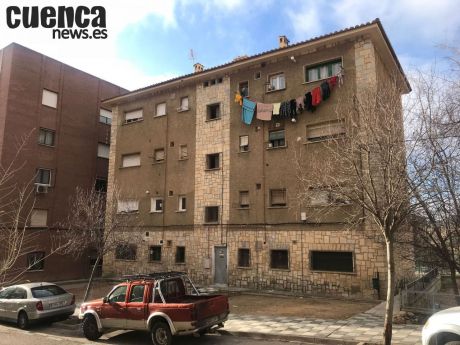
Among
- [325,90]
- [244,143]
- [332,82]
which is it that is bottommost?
[244,143]

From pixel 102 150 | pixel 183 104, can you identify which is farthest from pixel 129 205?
pixel 183 104

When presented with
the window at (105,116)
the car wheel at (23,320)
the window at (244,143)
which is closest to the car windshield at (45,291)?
the car wheel at (23,320)

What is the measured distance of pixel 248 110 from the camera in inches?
821

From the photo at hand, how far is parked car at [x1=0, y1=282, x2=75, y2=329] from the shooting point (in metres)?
12.8

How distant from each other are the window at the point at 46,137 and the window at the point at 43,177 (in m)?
1.83

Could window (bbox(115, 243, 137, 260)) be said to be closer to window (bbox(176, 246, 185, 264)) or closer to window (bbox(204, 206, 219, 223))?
window (bbox(176, 246, 185, 264))

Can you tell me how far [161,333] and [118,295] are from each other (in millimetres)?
1899

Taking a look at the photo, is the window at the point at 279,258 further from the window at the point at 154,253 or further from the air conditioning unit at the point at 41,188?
the air conditioning unit at the point at 41,188

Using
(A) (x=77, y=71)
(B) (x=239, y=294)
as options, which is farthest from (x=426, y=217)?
(A) (x=77, y=71)

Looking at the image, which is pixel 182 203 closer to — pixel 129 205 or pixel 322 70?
pixel 129 205

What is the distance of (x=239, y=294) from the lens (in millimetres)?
18281

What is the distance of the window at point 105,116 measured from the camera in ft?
99.0

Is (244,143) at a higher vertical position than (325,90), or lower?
lower

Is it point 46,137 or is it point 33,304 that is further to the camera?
point 46,137
